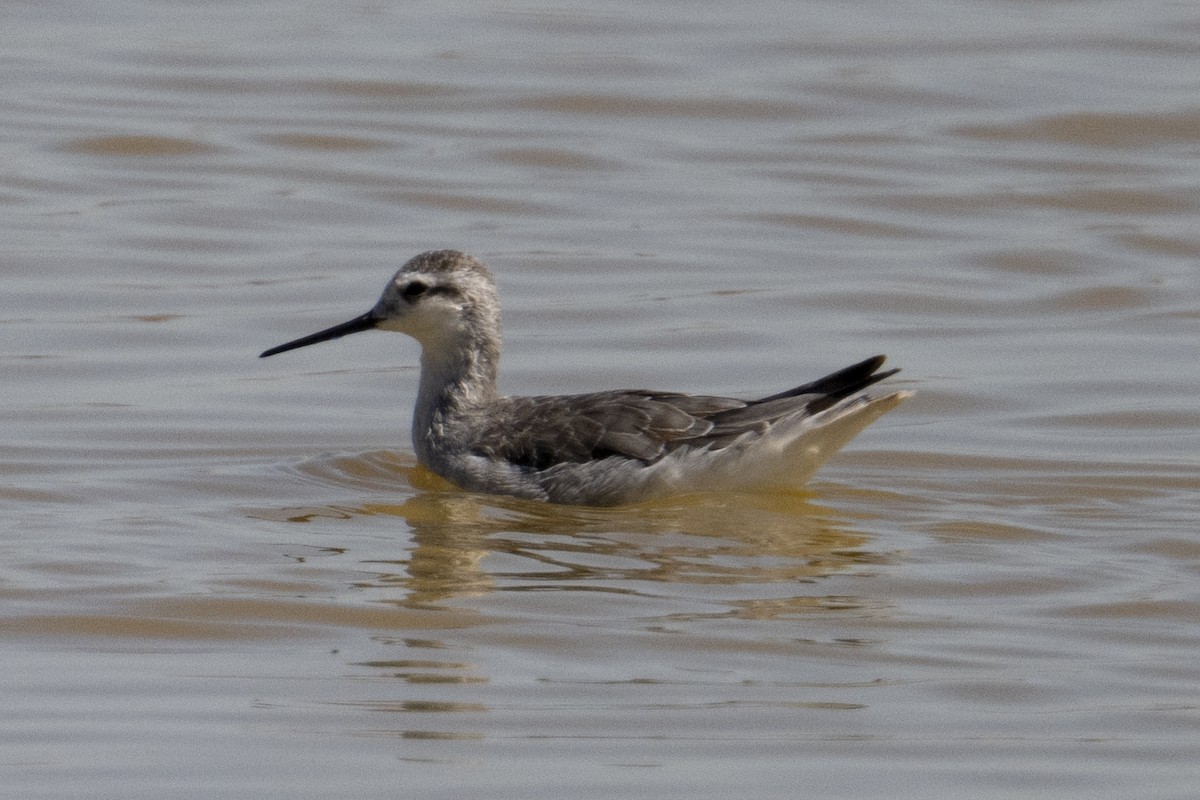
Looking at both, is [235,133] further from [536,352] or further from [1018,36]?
[1018,36]

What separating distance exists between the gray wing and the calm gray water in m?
0.32

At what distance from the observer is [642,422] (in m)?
10.8

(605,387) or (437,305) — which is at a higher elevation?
(437,305)

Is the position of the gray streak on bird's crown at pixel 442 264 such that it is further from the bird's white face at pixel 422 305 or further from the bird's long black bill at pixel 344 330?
the bird's long black bill at pixel 344 330

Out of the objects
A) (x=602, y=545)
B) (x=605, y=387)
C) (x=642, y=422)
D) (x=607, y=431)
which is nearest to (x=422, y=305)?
(x=607, y=431)

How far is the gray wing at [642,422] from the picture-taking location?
34.4 feet

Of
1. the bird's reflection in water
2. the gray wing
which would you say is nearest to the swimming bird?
the gray wing

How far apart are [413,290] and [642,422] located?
1.57 m

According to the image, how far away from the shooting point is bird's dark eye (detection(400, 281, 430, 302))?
1158cm

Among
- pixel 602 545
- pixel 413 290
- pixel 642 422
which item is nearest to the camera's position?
pixel 602 545

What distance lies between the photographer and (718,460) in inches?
417

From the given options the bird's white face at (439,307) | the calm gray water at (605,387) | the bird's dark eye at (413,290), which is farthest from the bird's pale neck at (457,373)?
the calm gray water at (605,387)

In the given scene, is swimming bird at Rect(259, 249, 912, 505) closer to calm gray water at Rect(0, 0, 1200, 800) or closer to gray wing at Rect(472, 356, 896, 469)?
gray wing at Rect(472, 356, 896, 469)

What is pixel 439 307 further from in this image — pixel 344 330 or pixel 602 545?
pixel 602 545
